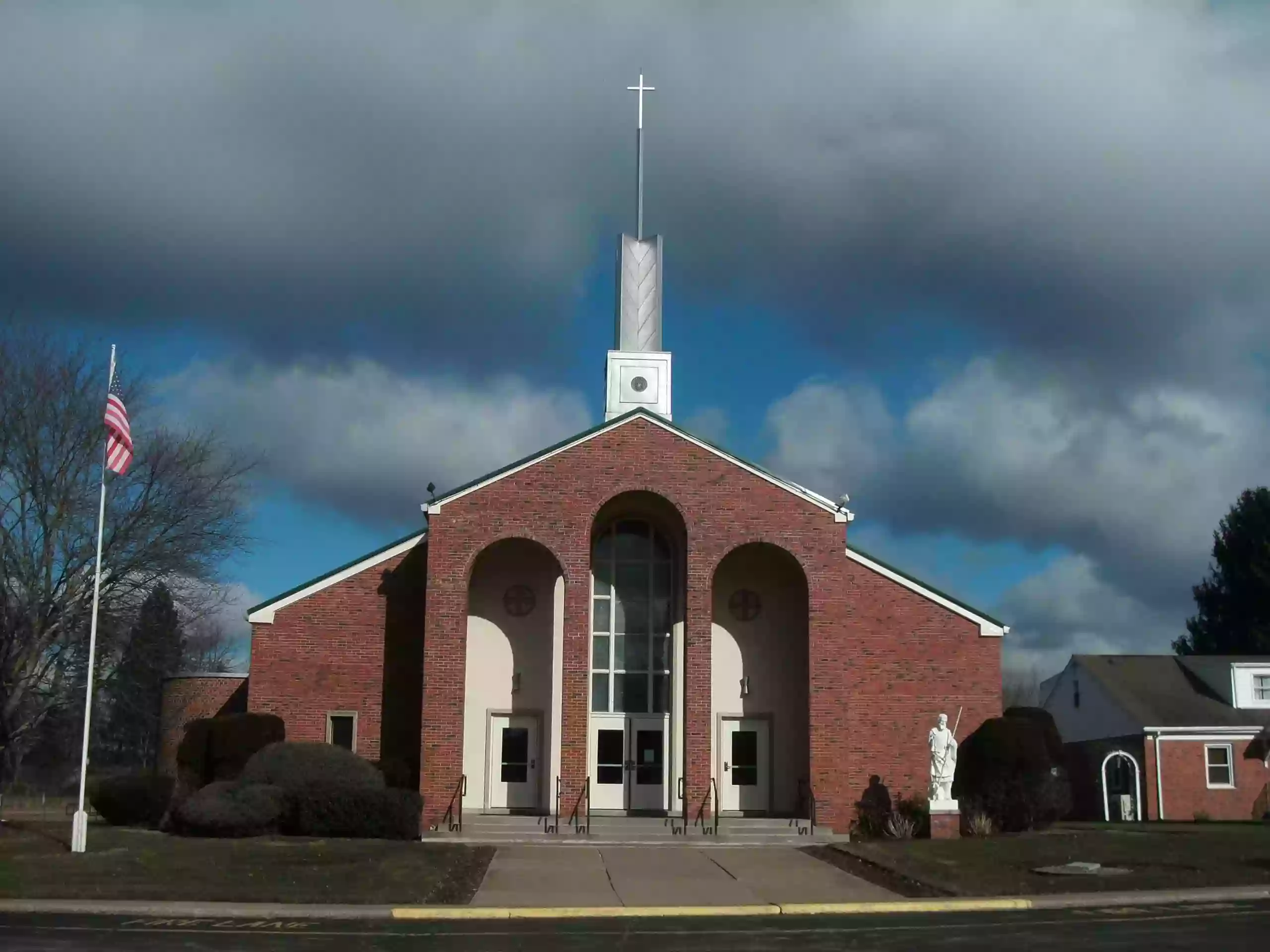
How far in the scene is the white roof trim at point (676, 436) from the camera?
97.9ft

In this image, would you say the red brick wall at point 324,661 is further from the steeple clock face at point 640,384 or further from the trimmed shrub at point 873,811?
the trimmed shrub at point 873,811

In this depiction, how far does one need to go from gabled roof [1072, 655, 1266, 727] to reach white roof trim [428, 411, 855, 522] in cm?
1582

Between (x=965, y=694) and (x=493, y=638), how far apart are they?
11193mm

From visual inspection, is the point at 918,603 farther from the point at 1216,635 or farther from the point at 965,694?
the point at 1216,635

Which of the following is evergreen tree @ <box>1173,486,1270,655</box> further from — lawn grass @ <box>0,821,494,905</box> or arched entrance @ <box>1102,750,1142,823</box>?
lawn grass @ <box>0,821,494,905</box>

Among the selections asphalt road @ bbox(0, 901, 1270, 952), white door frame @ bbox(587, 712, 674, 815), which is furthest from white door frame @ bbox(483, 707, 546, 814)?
asphalt road @ bbox(0, 901, 1270, 952)

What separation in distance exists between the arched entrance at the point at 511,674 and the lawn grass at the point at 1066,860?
8.68 metres

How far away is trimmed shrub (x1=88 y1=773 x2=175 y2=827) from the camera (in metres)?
29.0

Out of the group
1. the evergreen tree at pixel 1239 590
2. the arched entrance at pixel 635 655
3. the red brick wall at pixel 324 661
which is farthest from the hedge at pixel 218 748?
the evergreen tree at pixel 1239 590

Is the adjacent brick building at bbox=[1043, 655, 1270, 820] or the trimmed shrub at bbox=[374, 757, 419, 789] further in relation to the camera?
the adjacent brick building at bbox=[1043, 655, 1270, 820]

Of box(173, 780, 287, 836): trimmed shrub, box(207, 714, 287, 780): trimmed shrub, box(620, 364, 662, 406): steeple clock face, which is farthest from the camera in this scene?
box(620, 364, 662, 406): steeple clock face

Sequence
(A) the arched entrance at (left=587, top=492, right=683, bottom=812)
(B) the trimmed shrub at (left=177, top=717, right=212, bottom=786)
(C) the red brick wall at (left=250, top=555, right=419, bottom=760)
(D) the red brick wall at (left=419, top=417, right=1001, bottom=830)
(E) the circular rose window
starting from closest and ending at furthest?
(B) the trimmed shrub at (left=177, top=717, right=212, bottom=786) → (D) the red brick wall at (left=419, top=417, right=1001, bottom=830) → (C) the red brick wall at (left=250, top=555, right=419, bottom=760) → (A) the arched entrance at (left=587, top=492, right=683, bottom=812) → (E) the circular rose window

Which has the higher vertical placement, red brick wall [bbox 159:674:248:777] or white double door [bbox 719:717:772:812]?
red brick wall [bbox 159:674:248:777]

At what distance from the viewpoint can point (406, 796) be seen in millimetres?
25531
